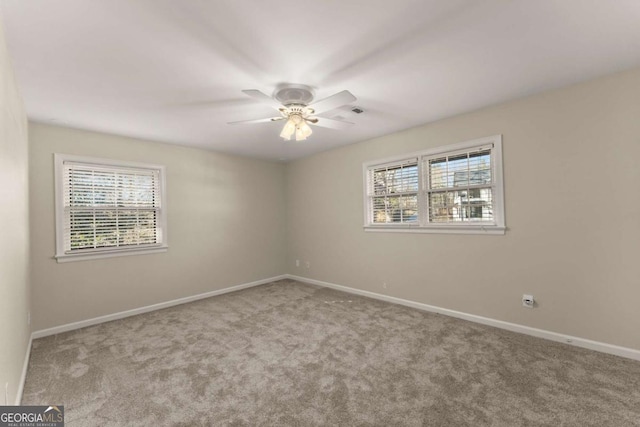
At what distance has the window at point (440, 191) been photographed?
3236mm

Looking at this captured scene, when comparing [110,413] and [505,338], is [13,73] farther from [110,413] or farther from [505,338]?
[505,338]

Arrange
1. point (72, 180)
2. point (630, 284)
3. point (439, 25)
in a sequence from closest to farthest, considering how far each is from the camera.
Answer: point (439, 25), point (630, 284), point (72, 180)

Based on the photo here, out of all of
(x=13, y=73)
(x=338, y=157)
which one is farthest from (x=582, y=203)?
(x=13, y=73)

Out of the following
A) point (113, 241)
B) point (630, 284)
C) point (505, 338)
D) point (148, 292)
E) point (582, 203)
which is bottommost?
point (505, 338)

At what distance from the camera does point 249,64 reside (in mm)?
2156

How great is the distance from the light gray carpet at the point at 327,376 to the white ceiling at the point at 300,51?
246 centimetres

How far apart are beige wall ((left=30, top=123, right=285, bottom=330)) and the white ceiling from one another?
0.76 meters

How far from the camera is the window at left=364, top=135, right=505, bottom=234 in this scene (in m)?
3.24

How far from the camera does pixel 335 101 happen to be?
92.9 inches

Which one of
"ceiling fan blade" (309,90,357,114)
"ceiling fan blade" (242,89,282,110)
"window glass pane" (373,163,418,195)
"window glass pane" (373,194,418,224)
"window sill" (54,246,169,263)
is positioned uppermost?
"ceiling fan blade" (242,89,282,110)

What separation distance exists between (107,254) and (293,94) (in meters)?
3.22

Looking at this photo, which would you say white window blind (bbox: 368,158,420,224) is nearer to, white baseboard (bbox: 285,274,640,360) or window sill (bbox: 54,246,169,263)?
white baseboard (bbox: 285,274,640,360)

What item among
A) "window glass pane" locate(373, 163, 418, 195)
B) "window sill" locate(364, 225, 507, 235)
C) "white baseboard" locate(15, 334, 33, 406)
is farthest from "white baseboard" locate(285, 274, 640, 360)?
"white baseboard" locate(15, 334, 33, 406)

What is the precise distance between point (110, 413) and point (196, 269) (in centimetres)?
273
